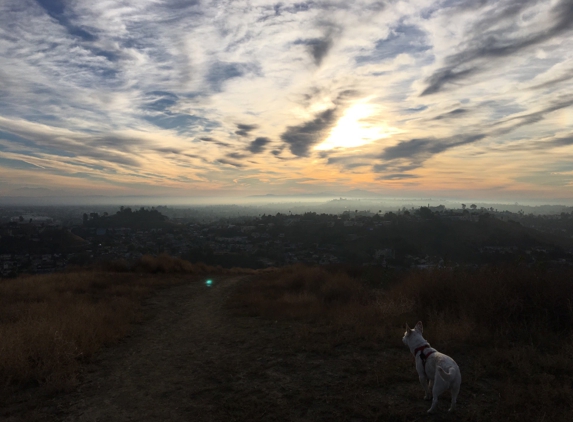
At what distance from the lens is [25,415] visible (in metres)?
4.13

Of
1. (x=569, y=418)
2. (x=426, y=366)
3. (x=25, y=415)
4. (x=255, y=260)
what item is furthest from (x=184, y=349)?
(x=255, y=260)

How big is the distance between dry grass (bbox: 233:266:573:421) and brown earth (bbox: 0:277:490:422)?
0.20m

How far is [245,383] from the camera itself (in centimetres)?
500

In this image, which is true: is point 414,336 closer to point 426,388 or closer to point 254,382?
point 426,388

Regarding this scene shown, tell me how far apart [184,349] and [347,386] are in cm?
385

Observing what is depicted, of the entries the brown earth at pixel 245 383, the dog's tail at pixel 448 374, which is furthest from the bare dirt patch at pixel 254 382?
Result: the dog's tail at pixel 448 374

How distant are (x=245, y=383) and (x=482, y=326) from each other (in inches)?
199

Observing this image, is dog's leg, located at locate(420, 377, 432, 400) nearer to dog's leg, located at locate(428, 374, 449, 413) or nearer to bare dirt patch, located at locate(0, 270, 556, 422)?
bare dirt patch, located at locate(0, 270, 556, 422)

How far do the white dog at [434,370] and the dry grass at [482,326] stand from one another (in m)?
0.52

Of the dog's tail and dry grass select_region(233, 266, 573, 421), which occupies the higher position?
the dog's tail

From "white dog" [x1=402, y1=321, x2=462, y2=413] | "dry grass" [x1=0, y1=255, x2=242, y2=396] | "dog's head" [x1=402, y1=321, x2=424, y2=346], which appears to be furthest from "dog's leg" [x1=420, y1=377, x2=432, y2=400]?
"dry grass" [x1=0, y1=255, x2=242, y2=396]

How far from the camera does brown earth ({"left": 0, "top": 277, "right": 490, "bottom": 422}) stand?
13.5 ft

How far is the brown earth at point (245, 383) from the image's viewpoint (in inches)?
162

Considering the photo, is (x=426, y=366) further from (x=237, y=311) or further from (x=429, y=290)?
(x=237, y=311)
